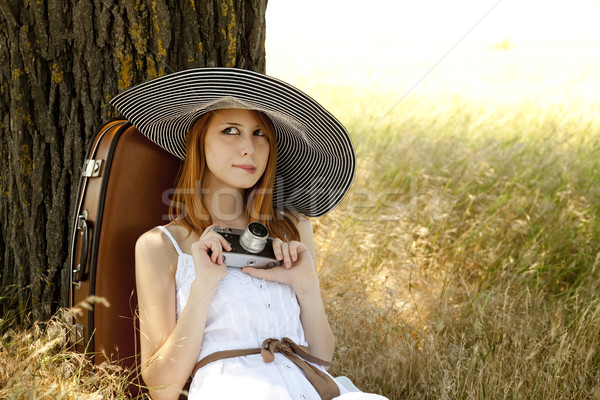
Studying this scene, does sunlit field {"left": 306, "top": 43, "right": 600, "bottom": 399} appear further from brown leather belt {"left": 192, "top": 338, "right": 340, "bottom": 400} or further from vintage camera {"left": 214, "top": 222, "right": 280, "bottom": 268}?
vintage camera {"left": 214, "top": 222, "right": 280, "bottom": 268}

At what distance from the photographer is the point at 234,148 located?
2.38 m

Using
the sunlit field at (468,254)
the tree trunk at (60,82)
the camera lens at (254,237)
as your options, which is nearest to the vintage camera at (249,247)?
the camera lens at (254,237)

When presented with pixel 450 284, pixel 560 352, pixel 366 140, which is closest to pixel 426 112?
pixel 366 140

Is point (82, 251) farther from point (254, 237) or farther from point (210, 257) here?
point (254, 237)

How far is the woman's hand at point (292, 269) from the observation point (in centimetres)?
232

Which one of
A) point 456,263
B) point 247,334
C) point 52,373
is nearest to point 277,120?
point 247,334

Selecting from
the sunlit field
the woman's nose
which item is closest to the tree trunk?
the woman's nose

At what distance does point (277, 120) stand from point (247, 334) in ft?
2.84

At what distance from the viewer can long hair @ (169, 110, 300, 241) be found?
244cm

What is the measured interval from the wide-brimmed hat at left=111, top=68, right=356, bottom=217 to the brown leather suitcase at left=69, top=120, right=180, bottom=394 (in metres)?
0.14

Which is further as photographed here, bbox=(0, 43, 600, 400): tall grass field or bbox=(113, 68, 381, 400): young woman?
bbox=(0, 43, 600, 400): tall grass field

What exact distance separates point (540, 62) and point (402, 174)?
7328 mm

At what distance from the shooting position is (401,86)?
25.0 ft

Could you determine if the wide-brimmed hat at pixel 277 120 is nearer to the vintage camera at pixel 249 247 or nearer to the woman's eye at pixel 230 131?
the woman's eye at pixel 230 131
